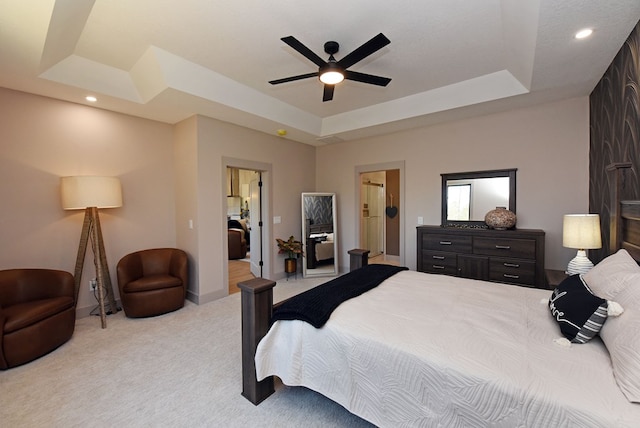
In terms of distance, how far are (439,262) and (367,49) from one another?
3.07 meters

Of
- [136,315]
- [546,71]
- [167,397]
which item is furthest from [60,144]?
[546,71]

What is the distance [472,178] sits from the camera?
13.8 ft

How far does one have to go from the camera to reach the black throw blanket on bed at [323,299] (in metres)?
1.80

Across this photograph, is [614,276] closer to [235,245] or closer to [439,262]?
[439,262]

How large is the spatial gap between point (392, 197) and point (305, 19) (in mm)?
5268

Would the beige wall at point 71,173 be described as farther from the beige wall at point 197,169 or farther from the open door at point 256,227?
the open door at point 256,227

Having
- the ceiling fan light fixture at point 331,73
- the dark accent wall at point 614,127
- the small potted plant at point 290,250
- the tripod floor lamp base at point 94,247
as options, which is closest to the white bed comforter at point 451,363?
the dark accent wall at point 614,127

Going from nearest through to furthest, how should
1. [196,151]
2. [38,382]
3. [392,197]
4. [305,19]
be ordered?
[38,382] < [305,19] < [196,151] < [392,197]

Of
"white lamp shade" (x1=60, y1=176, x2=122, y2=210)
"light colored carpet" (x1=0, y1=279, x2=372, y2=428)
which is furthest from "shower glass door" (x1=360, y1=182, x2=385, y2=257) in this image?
"white lamp shade" (x1=60, y1=176, x2=122, y2=210)

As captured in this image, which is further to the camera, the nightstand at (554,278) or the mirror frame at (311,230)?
the mirror frame at (311,230)

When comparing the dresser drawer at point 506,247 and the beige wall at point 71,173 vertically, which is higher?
the beige wall at point 71,173

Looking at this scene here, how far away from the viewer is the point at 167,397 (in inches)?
80.7

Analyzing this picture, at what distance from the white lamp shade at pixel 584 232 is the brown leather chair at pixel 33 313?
16.3 ft

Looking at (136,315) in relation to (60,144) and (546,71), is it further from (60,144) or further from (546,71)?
(546,71)
